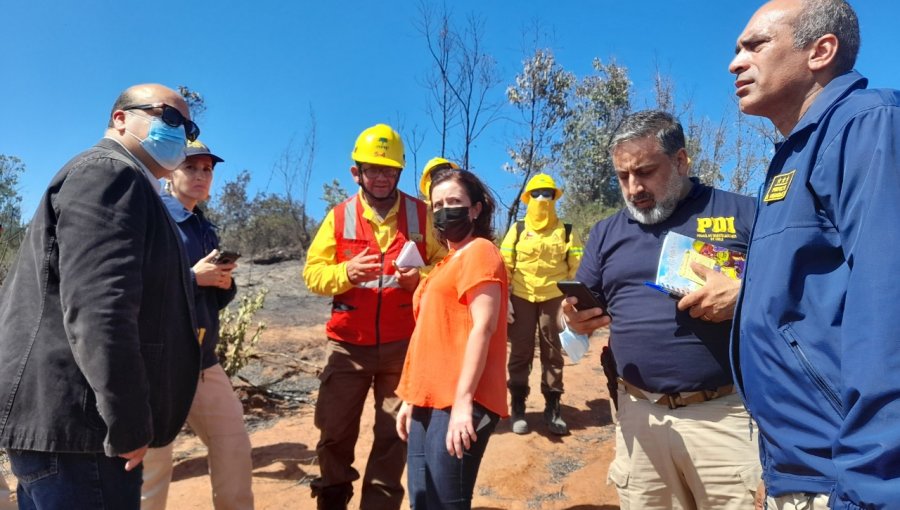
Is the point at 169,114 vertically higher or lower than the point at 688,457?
higher

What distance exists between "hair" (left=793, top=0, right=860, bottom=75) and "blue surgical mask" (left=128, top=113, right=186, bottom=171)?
6.79 ft

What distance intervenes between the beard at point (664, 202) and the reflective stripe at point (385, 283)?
1.58 m

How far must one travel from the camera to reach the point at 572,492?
13.8 ft

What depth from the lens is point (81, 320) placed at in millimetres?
1567

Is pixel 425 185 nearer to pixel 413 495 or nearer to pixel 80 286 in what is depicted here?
pixel 413 495

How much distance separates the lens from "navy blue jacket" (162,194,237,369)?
3023 millimetres

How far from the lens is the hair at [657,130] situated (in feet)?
7.80

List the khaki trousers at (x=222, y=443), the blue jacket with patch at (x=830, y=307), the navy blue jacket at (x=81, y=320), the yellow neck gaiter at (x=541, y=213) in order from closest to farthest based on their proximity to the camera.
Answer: the blue jacket with patch at (x=830, y=307) → the navy blue jacket at (x=81, y=320) → the khaki trousers at (x=222, y=443) → the yellow neck gaiter at (x=541, y=213)

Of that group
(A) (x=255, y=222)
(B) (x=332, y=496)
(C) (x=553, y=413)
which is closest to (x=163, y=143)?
(B) (x=332, y=496)

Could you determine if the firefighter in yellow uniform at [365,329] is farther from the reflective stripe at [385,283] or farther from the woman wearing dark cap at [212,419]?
the woman wearing dark cap at [212,419]

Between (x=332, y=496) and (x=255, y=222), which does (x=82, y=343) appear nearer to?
(x=332, y=496)

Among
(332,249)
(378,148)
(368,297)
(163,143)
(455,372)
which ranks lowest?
(455,372)

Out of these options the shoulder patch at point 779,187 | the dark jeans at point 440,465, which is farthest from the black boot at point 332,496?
the shoulder patch at point 779,187

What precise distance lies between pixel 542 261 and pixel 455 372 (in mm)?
3807
